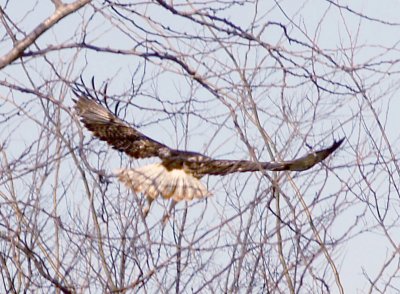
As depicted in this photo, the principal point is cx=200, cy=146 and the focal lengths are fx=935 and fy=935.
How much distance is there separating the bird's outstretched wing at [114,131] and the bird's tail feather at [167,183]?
5.0 inches

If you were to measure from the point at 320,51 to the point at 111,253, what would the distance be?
7.98 feet

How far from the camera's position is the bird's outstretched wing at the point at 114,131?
648cm

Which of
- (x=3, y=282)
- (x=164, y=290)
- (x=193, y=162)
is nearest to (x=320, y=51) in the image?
(x=193, y=162)

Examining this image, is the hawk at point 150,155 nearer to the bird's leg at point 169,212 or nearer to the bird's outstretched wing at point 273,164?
the bird's leg at point 169,212

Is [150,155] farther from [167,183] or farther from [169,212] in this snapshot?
[169,212]

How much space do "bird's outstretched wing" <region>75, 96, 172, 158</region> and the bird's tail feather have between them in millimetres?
127

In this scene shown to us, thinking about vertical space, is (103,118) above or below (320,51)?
above

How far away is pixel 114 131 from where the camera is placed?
6.55 metres

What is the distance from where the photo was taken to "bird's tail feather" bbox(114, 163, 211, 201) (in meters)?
6.32

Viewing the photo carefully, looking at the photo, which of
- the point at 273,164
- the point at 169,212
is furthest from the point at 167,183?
the point at 273,164

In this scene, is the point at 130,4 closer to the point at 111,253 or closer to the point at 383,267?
the point at 111,253

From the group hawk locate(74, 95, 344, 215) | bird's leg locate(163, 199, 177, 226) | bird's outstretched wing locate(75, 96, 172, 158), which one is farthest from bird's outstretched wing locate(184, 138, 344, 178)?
bird's outstretched wing locate(75, 96, 172, 158)

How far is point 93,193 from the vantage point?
6.52 metres

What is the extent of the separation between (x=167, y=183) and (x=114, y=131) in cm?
57
